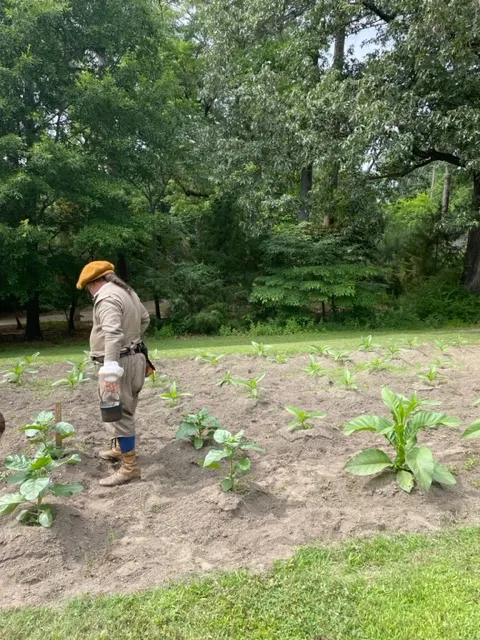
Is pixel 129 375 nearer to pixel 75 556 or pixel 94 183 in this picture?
pixel 75 556

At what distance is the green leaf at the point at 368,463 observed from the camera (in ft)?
11.0

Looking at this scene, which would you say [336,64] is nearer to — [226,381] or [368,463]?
[226,381]

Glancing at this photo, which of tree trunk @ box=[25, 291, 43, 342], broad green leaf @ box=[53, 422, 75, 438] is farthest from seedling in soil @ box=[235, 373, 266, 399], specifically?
tree trunk @ box=[25, 291, 43, 342]

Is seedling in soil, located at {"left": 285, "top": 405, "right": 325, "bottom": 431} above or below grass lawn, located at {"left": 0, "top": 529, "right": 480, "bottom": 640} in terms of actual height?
above

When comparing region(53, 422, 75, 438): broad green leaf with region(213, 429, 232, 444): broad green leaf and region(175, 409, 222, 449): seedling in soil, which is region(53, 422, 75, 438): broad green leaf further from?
region(213, 429, 232, 444): broad green leaf

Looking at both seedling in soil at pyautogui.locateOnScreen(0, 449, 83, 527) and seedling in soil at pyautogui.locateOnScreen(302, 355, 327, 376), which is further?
seedling in soil at pyautogui.locateOnScreen(302, 355, 327, 376)

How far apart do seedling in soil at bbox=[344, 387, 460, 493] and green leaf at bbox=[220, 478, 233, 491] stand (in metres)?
0.78

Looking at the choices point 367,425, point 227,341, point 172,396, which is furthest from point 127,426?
point 227,341

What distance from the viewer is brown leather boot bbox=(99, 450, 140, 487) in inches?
146

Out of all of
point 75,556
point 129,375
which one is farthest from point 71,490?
point 129,375

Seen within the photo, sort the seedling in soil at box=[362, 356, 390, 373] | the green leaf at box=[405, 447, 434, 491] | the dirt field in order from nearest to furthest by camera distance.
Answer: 1. the dirt field
2. the green leaf at box=[405, 447, 434, 491]
3. the seedling in soil at box=[362, 356, 390, 373]

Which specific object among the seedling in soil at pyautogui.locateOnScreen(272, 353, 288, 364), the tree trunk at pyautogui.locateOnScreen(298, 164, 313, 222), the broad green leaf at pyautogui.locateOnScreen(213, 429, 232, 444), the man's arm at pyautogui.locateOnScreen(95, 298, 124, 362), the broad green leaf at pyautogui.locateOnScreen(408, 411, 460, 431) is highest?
the tree trunk at pyautogui.locateOnScreen(298, 164, 313, 222)

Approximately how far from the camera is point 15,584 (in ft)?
8.53

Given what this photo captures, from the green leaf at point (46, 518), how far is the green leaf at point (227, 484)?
1059 millimetres
